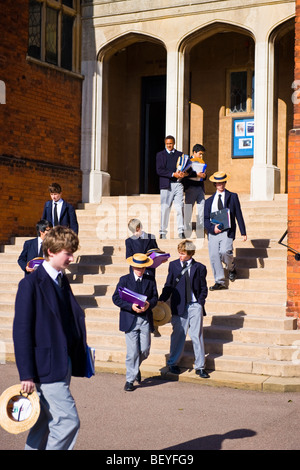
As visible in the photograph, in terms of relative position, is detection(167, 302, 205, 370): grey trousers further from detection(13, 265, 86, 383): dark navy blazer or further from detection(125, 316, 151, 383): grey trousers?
detection(13, 265, 86, 383): dark navy blazer

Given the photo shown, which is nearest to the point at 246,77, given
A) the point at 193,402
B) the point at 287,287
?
the point at 287,287

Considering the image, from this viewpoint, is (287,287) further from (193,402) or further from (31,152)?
(31,152)

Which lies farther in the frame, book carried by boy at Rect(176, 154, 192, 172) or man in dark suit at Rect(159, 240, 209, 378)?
book carried by boy at Rect(176, 154, 192, 172)

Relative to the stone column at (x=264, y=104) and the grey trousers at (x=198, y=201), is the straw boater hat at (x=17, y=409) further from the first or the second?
the stone column at (x=264, y=104)

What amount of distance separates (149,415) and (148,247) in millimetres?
3649

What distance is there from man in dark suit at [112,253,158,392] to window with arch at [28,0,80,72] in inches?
337

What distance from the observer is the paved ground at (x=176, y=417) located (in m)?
6.18

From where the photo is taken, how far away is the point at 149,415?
23.6 feet

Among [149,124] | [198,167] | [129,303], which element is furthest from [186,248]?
[149,124]

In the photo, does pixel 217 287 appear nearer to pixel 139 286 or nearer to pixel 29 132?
pixel 139 286

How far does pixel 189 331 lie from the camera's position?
915 cm

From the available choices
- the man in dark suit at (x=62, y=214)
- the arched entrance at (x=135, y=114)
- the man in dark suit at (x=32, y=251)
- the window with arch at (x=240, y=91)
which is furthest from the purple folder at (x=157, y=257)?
the arched entrance at (x=135, y=114)

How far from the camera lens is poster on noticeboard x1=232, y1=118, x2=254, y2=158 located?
17766mm

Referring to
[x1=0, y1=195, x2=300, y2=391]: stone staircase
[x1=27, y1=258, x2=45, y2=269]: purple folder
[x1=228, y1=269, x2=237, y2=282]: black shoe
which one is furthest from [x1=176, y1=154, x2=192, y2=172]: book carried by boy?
[x1=27, y1=258, x2=45, y2=269]: purple folder
